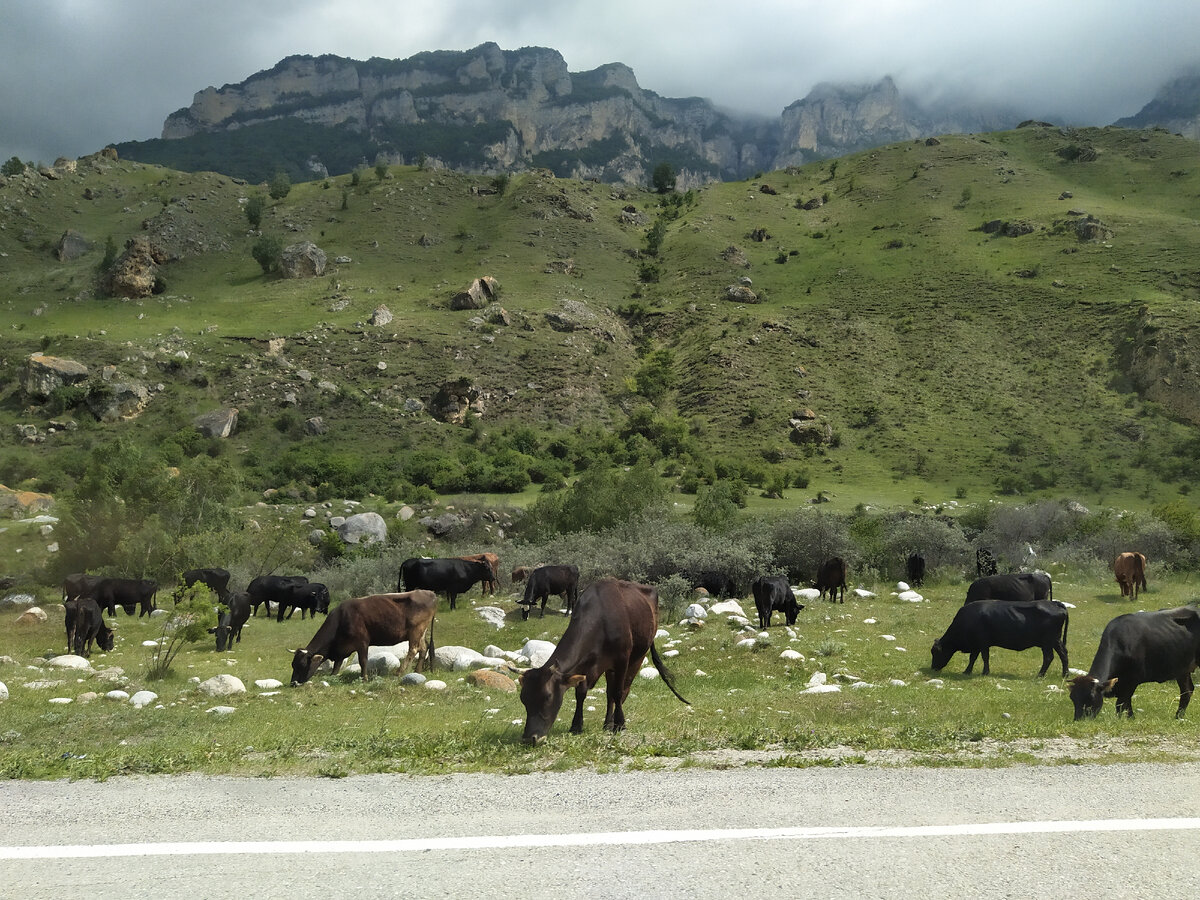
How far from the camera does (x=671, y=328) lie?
3900 inches

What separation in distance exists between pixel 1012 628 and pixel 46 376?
82.2 m

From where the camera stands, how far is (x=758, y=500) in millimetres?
60375

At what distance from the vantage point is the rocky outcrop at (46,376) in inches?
2771

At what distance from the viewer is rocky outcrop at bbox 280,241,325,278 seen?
328 feet

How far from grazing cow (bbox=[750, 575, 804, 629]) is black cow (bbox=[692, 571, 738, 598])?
6.97 metres

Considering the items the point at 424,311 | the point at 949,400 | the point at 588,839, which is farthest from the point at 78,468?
the point at 949,400

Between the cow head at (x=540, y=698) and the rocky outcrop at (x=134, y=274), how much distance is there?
102 metres

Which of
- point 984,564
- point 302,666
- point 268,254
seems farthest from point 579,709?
point 268,254

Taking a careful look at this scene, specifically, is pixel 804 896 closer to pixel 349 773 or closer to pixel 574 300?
pixel 349 773

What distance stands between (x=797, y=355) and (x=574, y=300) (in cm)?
2994

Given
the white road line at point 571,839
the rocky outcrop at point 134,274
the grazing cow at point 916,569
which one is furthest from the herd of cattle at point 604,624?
the rocky outcrop at point 134,274

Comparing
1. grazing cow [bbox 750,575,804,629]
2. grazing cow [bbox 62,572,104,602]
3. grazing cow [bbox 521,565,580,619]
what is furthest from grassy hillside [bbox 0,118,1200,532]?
grazing cow [bbox 750,575,804,629]

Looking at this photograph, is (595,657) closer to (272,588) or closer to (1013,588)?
(1013,588)

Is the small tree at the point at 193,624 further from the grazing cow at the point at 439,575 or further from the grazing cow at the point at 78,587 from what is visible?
the grazing cow at the point at 78,587
